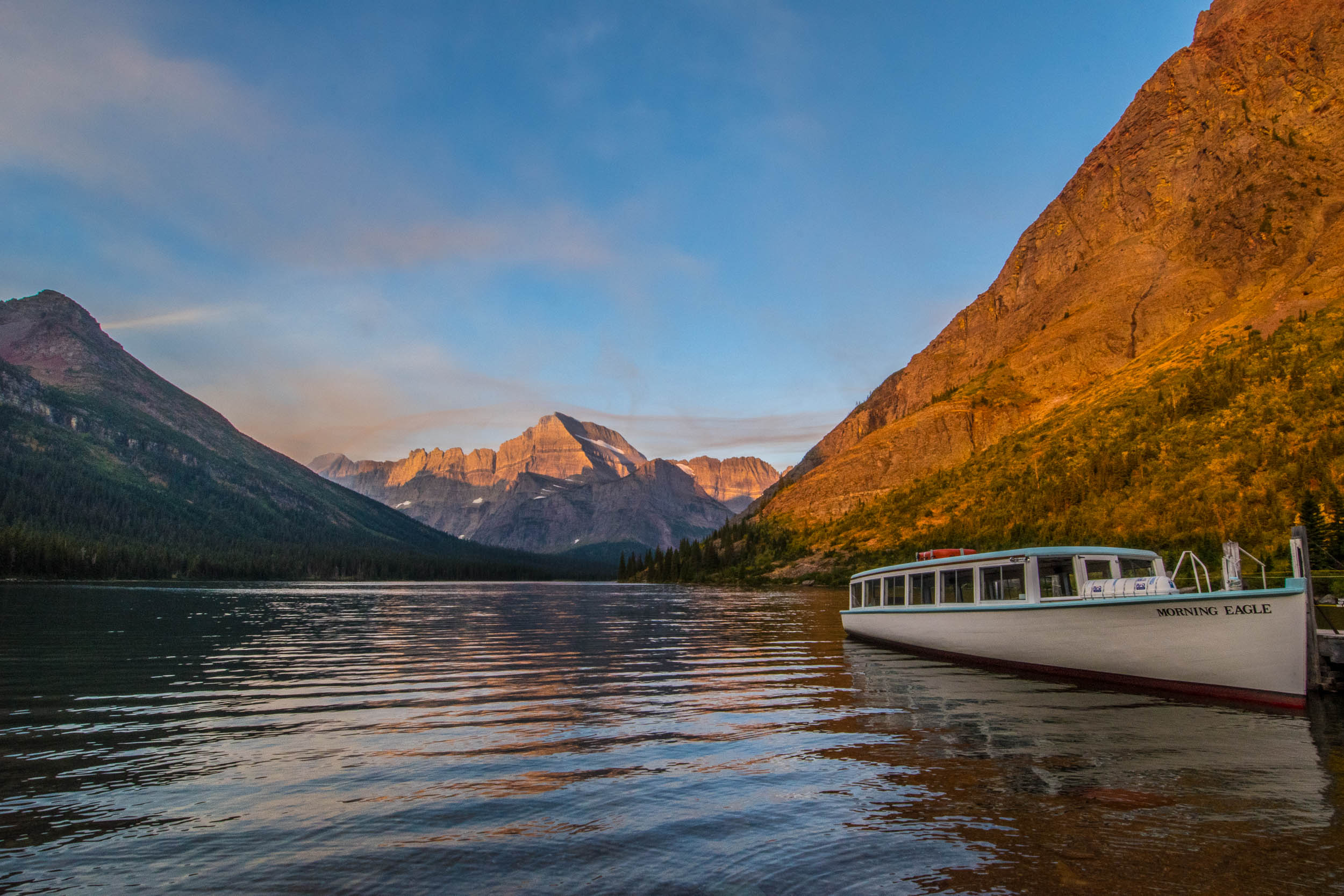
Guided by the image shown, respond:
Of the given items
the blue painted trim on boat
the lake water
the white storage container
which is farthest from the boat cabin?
the lake water

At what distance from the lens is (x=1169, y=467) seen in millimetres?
104812

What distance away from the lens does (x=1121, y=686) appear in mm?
27781

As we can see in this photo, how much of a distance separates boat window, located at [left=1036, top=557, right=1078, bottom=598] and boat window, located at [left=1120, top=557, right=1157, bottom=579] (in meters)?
2.56

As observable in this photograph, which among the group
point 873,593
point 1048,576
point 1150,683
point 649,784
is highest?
point 1048,576

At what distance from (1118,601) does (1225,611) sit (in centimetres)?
321

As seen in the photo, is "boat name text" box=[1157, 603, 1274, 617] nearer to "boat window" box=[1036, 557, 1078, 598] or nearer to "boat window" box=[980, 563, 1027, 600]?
"boat window" box=[1036, 557, 1078, 598]

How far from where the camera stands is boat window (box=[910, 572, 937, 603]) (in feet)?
129

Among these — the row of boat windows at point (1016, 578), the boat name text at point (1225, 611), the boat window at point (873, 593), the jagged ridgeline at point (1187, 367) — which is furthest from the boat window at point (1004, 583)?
the jagged ridgeline at point (1187, 367)

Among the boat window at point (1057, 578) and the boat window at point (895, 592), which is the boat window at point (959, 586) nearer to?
the boat window at point (1057, 578)

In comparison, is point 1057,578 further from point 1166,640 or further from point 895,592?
point 895,592

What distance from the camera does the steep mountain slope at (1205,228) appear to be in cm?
14612

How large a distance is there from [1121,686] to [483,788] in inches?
951

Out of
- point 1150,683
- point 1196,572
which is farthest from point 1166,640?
point 1196,572

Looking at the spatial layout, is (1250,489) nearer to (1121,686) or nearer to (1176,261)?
(1121,686)
